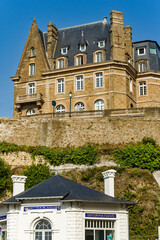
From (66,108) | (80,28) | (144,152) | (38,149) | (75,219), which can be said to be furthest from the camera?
(80,28)

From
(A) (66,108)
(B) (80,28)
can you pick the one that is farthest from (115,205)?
(B) (80,28)

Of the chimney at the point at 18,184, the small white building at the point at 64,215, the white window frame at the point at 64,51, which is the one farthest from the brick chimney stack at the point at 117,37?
the small white building at the point at 64,215

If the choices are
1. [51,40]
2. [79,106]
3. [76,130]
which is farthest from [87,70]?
[76,130]

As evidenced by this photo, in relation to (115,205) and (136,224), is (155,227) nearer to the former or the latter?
(136,224)

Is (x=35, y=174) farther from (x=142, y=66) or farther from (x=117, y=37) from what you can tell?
(x=142, y=66)

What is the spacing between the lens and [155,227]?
2691cm

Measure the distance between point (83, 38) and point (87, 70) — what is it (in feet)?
16.1

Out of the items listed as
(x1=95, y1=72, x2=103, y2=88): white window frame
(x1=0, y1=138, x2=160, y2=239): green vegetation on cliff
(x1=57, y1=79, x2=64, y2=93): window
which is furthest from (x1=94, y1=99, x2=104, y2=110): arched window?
(x1=0, y1=138, x2=160, y2=239): green vegetation on cliff

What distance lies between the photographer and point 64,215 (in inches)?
742

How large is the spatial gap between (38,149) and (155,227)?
12.7 metres

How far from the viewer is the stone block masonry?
36.1 meters

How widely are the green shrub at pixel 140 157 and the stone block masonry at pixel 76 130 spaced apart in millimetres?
2189

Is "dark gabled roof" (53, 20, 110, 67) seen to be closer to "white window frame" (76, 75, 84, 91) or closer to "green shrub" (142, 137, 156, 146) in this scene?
"white window frame" (76, 75, 84, 91)

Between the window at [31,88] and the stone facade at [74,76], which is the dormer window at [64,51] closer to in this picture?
the stone facade at [74,76]
